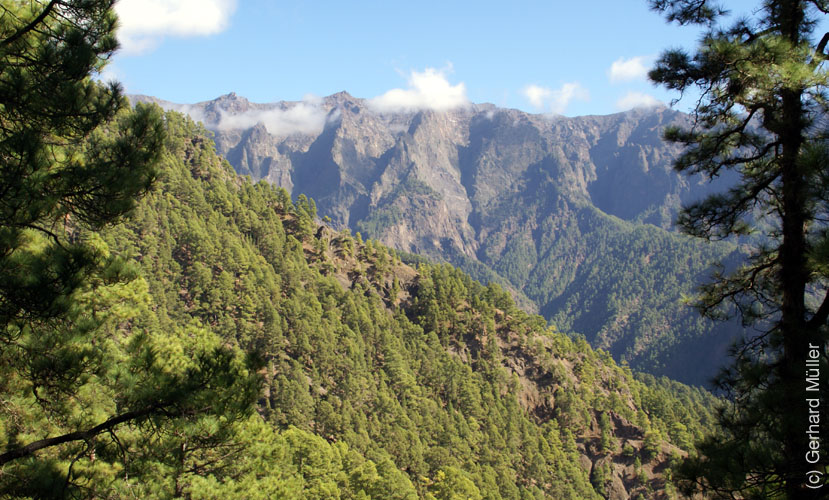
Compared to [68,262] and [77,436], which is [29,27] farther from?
[77,436]

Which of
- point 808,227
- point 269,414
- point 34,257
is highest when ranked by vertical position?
point 808,227

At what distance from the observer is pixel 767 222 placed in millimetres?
10734

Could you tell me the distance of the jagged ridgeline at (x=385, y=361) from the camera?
208ft

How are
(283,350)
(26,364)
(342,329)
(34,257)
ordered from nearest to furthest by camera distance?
(34,257) < (26,364) < (283,350) < (342,329)

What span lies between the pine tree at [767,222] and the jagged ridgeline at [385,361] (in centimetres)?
3584

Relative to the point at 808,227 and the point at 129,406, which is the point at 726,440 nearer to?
the point at 808,227

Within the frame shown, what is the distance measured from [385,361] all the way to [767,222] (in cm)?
7568

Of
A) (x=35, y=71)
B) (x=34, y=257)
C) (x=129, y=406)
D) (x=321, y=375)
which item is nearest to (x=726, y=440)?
(x=129, y=406)

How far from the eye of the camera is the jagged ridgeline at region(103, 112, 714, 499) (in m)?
63.3

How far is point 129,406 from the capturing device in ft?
28.1

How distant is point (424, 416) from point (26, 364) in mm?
70423

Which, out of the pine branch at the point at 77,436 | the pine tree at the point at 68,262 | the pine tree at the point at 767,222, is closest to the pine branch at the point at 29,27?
the pine tree at the point at 68,262

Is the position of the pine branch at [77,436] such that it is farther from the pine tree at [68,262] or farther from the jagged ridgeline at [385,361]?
the jagged ridgeline at [385,361]

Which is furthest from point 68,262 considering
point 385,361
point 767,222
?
point 385,361
